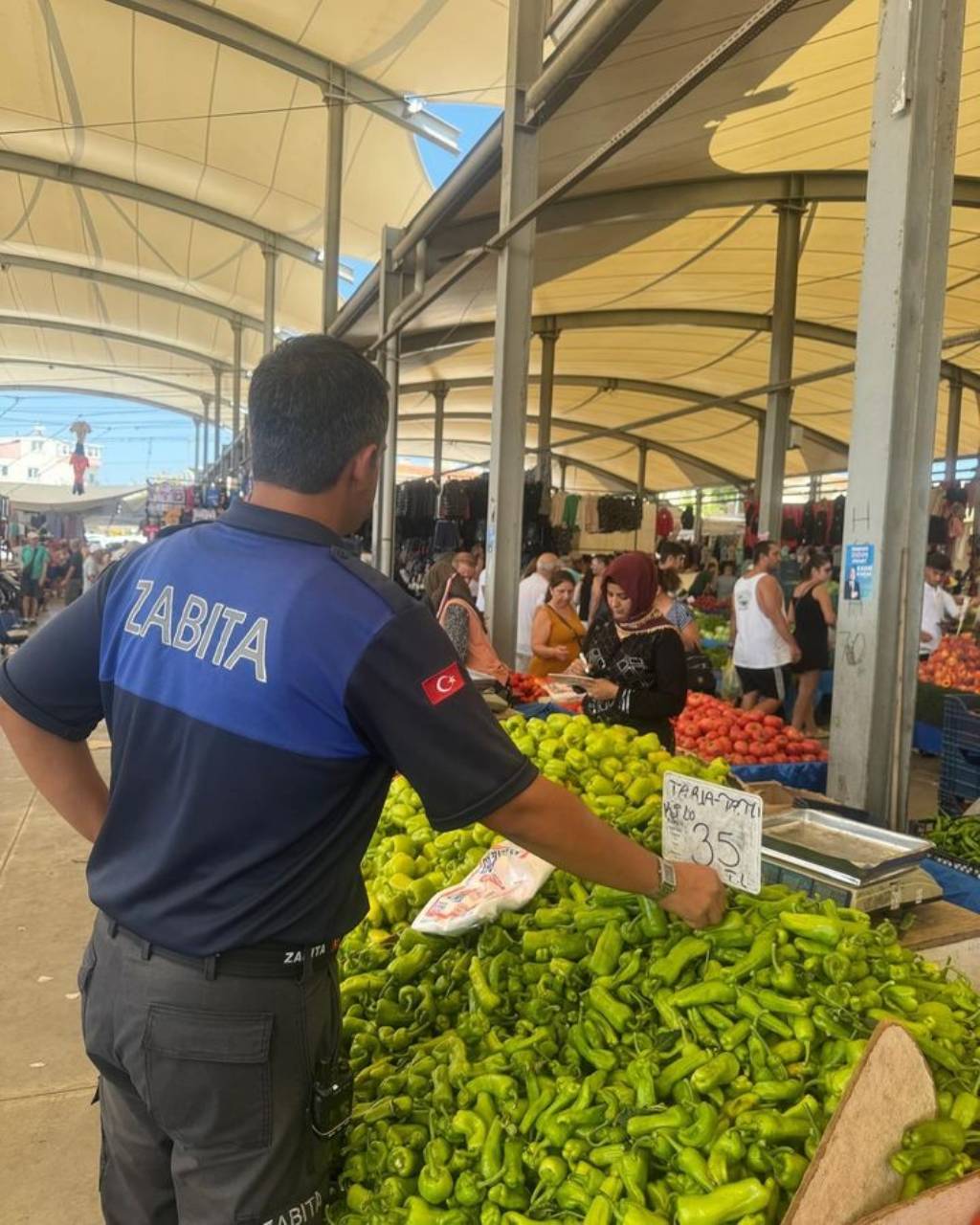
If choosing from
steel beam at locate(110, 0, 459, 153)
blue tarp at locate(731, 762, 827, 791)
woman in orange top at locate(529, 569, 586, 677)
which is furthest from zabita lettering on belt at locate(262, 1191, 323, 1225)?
steel beam at locate(110, 0, 459, 153)

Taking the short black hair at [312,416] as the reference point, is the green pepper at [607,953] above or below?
below

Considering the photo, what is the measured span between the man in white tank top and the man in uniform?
7100 millimetres

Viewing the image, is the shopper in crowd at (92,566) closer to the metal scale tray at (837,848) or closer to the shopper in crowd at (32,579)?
the shopper in crowd at (32,579)

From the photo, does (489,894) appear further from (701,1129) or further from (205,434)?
(205,434)

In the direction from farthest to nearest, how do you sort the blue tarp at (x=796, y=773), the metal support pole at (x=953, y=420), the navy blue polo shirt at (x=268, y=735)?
the metal support pole at (x=953, y=420)
the blue tarp at (x=796, y=773)
the navy blue polo shirt at (x=268, y=735)

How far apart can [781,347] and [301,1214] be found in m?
12.0

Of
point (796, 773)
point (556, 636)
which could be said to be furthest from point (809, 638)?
point (796, 773)

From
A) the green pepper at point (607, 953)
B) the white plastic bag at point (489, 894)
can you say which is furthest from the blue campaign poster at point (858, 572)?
the green pepper at point (607, 953)

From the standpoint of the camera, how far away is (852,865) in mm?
2348

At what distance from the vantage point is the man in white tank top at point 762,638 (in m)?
8.38

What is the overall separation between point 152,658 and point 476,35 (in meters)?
10.4

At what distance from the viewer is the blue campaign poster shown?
11.2 feet

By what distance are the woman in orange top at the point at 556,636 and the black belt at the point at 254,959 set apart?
588 cm

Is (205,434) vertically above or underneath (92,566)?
above
